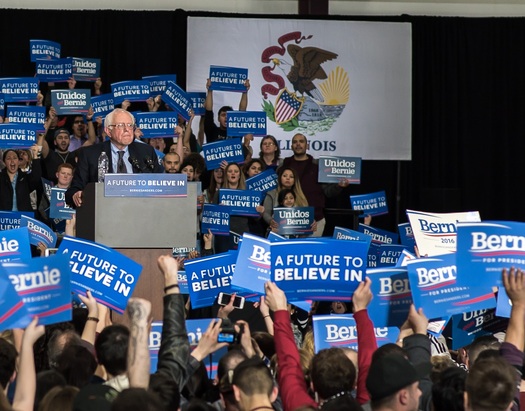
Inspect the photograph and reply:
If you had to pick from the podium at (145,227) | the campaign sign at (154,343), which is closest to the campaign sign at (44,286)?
the campaign sign at (154,343)

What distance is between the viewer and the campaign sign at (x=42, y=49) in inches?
460

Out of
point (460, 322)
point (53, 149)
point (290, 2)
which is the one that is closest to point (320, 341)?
point (460, 322)

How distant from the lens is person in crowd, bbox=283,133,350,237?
409 inches

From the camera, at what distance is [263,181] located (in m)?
9.67

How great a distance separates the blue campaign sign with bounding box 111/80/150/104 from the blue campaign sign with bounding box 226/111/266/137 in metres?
1.10

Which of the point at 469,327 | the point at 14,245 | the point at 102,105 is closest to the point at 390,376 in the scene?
the point at 469,327

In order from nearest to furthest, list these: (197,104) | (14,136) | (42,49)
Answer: (14,136) → (197,104) → (42,49)

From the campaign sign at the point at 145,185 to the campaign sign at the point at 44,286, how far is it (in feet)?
4.97

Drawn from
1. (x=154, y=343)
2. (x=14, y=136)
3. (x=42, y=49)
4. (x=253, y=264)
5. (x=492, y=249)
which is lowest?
(x=154, y=343)

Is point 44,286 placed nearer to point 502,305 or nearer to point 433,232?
point 502,305

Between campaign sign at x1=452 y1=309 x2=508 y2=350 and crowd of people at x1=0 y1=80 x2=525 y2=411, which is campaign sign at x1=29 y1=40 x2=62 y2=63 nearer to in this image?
crowd of people at x1=0 y1=80 x2=525 y2=411

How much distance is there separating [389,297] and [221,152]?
5.55 meters

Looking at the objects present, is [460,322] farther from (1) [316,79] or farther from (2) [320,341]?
(1) [316,79]

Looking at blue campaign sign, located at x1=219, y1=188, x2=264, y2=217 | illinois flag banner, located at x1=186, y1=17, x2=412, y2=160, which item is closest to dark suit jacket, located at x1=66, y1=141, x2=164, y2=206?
blue campaign sign, located at x1=219, y1=188, x2=264, y2=217
